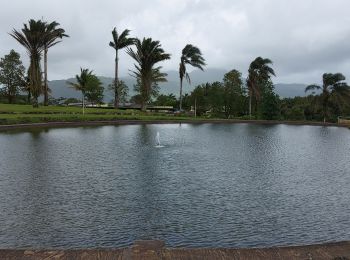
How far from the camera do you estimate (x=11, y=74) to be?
2571 inches

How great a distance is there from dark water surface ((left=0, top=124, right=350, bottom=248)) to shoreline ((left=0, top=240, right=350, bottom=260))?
6.26ft

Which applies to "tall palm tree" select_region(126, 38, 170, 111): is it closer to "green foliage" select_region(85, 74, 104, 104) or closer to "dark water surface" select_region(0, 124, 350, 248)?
"green foliage" select_region(85, 74, 104, 104)

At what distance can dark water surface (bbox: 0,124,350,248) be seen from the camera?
7.91 meters

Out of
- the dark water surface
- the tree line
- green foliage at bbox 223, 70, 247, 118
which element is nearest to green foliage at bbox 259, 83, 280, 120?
the tree line

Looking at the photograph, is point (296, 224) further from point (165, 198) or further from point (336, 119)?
point (336, 119)

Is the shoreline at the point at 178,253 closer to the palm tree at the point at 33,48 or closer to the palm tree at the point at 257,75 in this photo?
the palm tree at the point at 33,48

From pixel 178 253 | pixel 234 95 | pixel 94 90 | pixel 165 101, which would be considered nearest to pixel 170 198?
pixel 178 253

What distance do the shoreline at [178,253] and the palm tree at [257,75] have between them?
2264 inches

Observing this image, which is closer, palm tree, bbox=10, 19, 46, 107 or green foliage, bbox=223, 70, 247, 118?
palm tree, bbox=10, 19, 46, 107

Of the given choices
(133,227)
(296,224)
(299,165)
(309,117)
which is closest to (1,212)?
(133,227)

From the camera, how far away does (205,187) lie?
40.5ft

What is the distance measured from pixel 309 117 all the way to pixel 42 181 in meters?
61.1

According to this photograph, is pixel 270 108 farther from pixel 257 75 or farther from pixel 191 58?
pixel 191 58

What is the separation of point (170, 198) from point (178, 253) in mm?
5400
